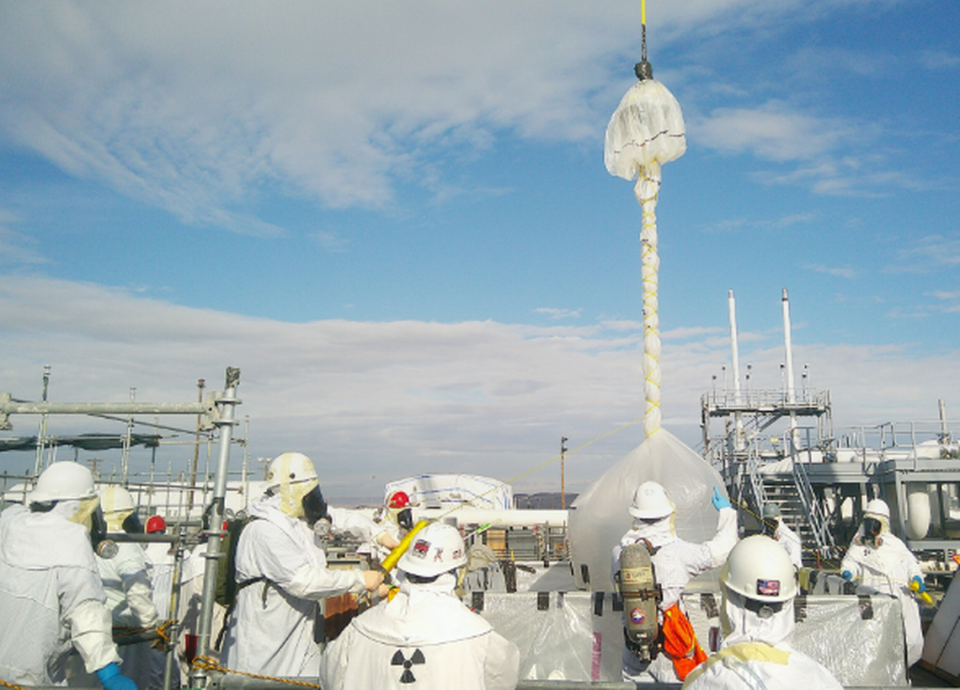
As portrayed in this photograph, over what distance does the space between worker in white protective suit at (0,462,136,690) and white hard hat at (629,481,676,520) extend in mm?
3714

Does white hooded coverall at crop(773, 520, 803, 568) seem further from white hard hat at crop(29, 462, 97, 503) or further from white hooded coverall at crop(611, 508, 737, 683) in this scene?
white hard hat at crop(29, 462, 97, 503)

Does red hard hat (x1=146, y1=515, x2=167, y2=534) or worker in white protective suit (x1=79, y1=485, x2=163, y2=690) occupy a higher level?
red hard hat (x1=146, y1=515, x2=167, y2=534)

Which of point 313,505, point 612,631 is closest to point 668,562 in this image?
point 612,631

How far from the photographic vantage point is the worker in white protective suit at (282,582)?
14.0 feet

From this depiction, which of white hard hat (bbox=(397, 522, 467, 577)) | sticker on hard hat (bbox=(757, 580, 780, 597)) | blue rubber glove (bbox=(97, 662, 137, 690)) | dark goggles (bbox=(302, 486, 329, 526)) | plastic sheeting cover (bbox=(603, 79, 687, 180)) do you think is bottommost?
blue rubber glove (bbox=(97, 662, 137, 690))

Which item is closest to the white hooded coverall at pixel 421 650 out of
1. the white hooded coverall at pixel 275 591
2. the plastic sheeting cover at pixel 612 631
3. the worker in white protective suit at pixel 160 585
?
the white hooded coverall at pixel 275 591

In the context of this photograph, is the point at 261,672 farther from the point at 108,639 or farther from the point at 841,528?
the point at 841,528

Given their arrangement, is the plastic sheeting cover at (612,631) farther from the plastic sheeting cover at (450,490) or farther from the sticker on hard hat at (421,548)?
the plastic sheeting cover at (450,490)

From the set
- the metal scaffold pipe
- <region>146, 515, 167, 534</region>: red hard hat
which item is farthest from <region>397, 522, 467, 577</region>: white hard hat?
<region>146, 515, 167, 534</region>: red hard hat

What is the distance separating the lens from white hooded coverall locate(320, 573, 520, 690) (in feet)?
9.29

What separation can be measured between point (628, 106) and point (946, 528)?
60.2ft

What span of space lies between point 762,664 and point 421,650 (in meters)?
1.32

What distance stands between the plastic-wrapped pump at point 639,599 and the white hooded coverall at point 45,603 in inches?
125

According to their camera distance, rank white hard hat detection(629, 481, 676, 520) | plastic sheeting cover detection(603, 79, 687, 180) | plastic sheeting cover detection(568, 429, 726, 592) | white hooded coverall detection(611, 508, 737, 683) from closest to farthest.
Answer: white hooded coverall detection(611, 508, 737, 683) → white hard hat detection(629, 481, 676, 520) → plastic sheeting cover detection(568, 429, 726, 592) → plastic sheeting cover detection(603, 79, 687, 180)
